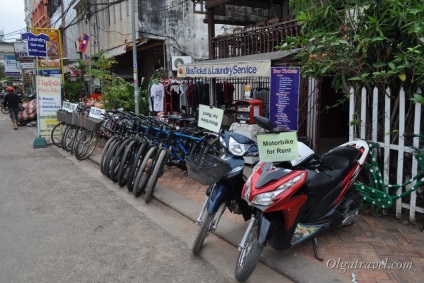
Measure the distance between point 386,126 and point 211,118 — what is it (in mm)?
2087

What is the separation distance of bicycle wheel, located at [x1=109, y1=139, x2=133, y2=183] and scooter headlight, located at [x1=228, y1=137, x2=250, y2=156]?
285cm

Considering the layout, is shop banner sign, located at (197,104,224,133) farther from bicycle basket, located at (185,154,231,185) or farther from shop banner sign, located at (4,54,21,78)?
shop banner sign, located at (4,54,21,78)

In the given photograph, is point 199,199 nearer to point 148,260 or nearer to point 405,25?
point 148,260

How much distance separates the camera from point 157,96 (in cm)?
1077

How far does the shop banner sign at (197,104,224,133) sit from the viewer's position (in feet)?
14.3

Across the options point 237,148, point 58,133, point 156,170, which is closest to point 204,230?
point 237,148

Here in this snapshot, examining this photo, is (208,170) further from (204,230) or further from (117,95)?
(117,95)

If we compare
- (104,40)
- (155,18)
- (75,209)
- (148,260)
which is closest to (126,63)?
(104,40)

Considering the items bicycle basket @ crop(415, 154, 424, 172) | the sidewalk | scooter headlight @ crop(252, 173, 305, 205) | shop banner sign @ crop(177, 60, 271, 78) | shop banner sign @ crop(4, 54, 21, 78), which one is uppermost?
shop banner sign @ crop(4, 54, 21, 78)

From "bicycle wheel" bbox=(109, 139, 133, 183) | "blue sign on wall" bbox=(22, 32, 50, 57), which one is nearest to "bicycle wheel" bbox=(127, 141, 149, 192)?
"bicycle wheel" bbox=(109, 139, 133, 183)

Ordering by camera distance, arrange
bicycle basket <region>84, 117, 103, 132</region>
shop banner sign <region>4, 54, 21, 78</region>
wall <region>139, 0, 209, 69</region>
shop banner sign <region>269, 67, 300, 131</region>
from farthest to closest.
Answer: shop banner sign <region>4, 54, 21, 78</region>
wall <region>139, 0, 209, 69</region>
bicycle basket <region>84, 117, 103, 132</region>
shop banner sign <region>269, 67, 300, 131</region>

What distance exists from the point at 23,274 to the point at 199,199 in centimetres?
264

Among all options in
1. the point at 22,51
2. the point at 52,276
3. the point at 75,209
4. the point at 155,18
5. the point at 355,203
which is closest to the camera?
the point at 52,276

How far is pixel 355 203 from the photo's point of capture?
3842 mm
